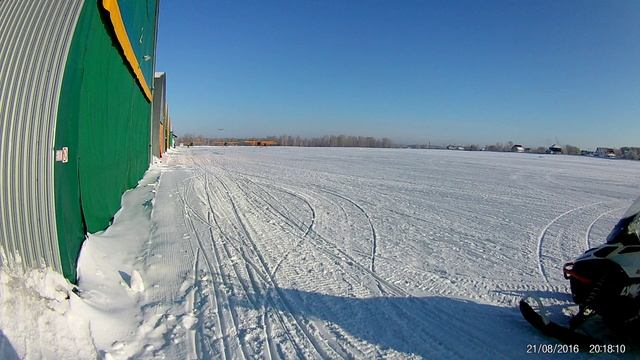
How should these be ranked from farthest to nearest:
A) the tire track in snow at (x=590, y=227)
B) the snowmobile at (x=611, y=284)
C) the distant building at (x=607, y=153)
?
1. the distant building at (x=607, y=153)
2. the tire track in snow at (x=590, y=227)
3. the snowmobile at (x=611, y=284)

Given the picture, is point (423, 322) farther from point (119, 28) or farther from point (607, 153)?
point (607, 153)

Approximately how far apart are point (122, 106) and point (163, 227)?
3370 mm

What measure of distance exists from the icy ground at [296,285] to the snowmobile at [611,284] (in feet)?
1.49

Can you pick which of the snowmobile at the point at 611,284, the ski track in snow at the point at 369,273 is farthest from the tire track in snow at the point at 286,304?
the snowmobile at the point at 611,284

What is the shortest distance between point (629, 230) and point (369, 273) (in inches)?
116

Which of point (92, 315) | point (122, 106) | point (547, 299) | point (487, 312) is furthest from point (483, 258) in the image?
point (122, 106)

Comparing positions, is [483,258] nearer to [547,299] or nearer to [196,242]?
[547,299]

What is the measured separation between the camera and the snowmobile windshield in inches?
128

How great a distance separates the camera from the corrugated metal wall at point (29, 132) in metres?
3.25

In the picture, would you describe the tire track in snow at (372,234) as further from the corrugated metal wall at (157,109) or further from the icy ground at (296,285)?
the corrugated metal wall at (157,109)

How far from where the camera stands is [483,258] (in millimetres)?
5875

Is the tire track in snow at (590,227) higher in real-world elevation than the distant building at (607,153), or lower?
lower

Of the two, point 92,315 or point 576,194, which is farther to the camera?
point 576,194

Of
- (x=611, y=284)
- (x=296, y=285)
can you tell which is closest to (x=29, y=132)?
(x=296, y=285)
